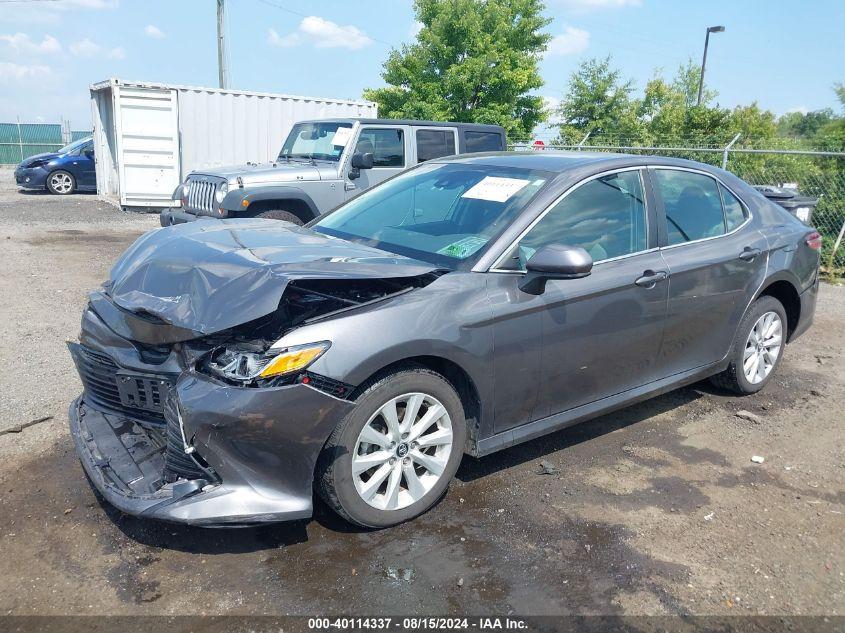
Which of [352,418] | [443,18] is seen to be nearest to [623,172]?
[352,418]

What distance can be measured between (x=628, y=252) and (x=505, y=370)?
119cm

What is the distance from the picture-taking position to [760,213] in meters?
5.10

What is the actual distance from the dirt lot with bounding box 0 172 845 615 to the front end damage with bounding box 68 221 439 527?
12.7 inches

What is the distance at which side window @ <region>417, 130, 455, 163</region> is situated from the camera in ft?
31.8

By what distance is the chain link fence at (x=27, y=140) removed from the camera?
33.3 meters

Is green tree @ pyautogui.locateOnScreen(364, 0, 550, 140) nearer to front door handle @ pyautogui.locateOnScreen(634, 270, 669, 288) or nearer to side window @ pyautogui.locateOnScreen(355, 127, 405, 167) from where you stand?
side window @ pyautogui.locateOnScreen(355, 127, 405, 167)

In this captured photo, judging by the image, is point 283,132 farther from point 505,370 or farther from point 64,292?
point 505,370

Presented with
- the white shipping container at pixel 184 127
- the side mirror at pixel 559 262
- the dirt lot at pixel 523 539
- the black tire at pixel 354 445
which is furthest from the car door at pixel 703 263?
the white shipping container at pixel 184 127

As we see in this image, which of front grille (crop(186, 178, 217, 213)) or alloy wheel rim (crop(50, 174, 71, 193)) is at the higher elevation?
front grille (crop(186, 178, 217, 213))

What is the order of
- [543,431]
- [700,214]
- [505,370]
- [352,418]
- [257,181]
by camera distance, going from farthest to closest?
[257,181] < [700,214] < [543,431] < [505,370] < [352,418]

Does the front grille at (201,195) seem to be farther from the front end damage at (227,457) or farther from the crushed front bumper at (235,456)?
the crushed front bumper at (235,456)

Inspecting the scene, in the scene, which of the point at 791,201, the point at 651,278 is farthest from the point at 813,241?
the point at 791,201

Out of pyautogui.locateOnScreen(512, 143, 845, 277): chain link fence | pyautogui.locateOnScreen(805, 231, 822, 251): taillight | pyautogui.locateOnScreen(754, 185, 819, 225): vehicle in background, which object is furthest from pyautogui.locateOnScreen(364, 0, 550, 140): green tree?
pyautogui.locateOnScreen(805, 231, 822, 251): taillight

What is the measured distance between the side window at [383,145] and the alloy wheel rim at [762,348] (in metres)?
5.67
